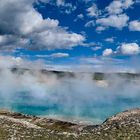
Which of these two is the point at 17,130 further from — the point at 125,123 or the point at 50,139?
the point at 125,123

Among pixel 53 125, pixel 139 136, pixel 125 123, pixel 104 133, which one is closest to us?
pixel 139 136

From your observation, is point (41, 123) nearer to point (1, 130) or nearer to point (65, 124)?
point (65, 124)

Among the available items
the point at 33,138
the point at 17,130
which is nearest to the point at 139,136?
the point at 33,138

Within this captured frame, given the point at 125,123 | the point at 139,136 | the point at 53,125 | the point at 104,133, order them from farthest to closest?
the point at 53,125 → the point at 125,123 → the point at 104,133 → the point at 139,136

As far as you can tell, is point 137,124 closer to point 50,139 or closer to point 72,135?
point 72,135

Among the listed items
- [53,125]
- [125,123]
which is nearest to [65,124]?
[53,125]

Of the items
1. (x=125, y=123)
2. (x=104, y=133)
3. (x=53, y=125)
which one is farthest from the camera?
(x=53, y=125)

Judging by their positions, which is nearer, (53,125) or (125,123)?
(125,123)

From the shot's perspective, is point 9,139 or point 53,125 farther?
point 53,125
